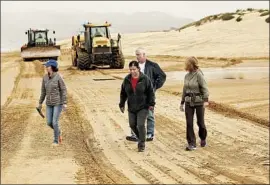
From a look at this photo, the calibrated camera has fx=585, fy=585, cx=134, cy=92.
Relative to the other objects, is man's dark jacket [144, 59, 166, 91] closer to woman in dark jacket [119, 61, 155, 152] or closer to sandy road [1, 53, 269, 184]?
woman in dark jacket [119, 61, 155, 152]

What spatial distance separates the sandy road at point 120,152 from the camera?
8.05 meters

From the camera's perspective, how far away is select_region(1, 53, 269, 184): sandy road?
8047 millimetres

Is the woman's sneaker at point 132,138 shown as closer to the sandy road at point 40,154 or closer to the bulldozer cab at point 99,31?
the sandy road at point 40,154

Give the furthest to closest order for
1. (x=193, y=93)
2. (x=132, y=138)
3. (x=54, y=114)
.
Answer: (x=132, y=138)
(x=54, y=114)
(x=193, y=93)

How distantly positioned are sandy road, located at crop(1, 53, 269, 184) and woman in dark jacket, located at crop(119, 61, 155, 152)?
55 cm

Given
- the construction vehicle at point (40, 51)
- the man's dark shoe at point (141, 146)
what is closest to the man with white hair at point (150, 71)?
the man's dark shoe at point (141, 146)

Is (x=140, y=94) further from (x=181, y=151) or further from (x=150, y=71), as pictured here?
(x=181, y=151)

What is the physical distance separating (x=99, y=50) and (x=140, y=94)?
2271 cm

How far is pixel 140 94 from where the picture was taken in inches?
376

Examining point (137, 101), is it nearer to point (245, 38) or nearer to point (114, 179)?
point (114, 179)

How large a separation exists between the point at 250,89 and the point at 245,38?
115ft

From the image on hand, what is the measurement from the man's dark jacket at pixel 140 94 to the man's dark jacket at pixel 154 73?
28.4 inches

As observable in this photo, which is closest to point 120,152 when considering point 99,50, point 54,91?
point 54,91

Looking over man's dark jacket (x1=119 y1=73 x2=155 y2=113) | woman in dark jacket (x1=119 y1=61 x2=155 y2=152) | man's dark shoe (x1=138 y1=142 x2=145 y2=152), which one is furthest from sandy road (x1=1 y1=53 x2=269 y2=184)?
man's dark jacket (x1=119 y1=73 x2=155 y2=113)
